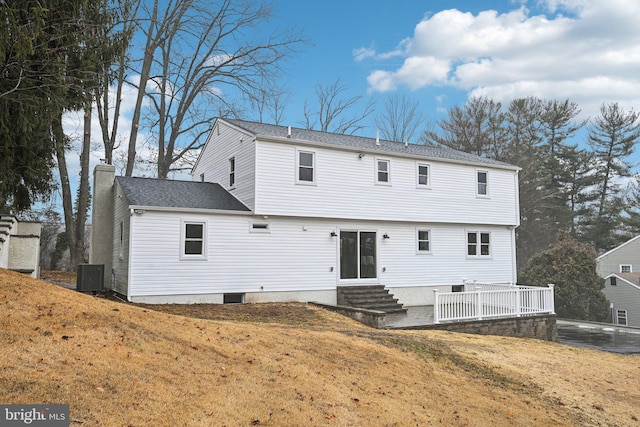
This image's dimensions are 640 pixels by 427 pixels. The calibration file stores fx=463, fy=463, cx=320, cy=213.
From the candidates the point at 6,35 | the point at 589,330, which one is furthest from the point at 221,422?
the point at 589,330

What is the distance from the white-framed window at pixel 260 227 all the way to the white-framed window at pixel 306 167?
2004 millimetres

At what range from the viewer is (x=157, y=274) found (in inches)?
559

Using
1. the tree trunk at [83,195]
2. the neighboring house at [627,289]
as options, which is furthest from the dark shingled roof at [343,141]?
the neighboring house at [627,289]

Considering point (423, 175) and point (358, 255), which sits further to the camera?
point (423, 175)

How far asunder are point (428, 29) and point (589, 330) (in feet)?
59.2

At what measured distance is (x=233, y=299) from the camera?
610 inches

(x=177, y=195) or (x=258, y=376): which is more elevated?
(x=177, y=195)

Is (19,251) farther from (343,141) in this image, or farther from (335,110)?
(335,110)

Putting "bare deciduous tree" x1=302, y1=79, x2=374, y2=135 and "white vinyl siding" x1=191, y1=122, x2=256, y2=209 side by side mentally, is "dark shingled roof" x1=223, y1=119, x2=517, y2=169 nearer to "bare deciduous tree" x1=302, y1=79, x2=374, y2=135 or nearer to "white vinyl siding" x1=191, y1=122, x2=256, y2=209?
"white vinyl siding" x1=191, y1=122, x2=256, y2=209

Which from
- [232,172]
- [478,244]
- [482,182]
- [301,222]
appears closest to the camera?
[301,222]

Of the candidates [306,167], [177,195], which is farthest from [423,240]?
[177,195]

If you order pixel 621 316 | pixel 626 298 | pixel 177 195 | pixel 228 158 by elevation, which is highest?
pixel 228 158

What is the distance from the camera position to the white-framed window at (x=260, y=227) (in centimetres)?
1588

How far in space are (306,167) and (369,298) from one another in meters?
5.31
